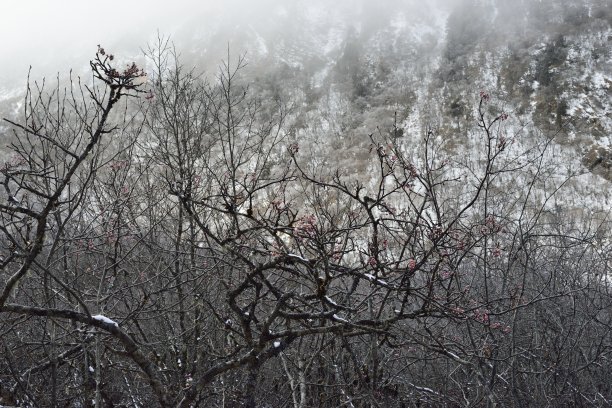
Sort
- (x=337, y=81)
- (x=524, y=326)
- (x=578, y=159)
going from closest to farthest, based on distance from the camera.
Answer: (x=524, y=326) → (x=578, y=159) → (x=337, y=81)

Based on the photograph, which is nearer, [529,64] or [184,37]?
[529,64]

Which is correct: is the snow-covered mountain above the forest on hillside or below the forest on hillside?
above

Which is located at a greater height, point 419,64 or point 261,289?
point 419,64

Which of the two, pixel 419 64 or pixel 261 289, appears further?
pixel 419 64

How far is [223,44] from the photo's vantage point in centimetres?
5372

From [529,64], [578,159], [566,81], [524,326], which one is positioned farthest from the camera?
[529,64]

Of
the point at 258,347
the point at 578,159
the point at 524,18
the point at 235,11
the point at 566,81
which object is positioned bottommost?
the point at 258,347

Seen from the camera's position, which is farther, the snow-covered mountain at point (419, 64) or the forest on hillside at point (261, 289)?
the snow-covered mountain at point (419, 64)

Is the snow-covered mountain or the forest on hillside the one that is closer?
the forest on hillside

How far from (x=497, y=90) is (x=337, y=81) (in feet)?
52.9

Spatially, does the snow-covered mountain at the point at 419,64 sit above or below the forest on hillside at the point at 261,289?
above

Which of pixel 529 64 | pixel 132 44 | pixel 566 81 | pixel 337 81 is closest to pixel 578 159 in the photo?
pixel 566 81

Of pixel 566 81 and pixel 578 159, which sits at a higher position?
pixel 566 81

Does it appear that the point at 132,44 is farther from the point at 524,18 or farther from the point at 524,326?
the point at 524,326
